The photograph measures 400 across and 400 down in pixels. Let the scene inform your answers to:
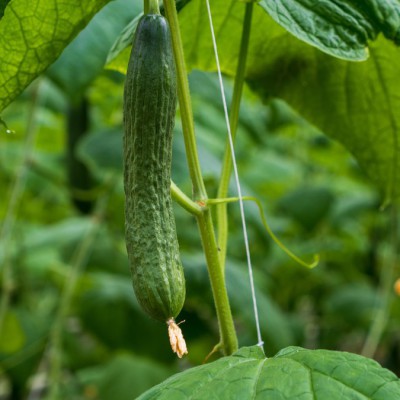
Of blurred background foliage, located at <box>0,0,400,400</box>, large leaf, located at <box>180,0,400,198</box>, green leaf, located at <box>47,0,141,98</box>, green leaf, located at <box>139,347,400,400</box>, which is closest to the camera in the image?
green leaf, located at <box>139,347,400,400</box>

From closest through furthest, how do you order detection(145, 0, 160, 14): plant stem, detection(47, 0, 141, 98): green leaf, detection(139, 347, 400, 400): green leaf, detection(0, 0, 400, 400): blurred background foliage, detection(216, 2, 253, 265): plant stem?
detection(139, 347, 400, 400): green leaf
detection(145, 0, 160, 14): plant stem
detection(216, 2, 253, 265): plant stem
detection(47, 0, 141, 98): green leaf
detection(0, 0, 400, 400): blurred background foliage

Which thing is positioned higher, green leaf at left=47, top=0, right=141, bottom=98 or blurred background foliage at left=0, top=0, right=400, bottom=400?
green leaf at left=47, top=0, right=141, bottom=98

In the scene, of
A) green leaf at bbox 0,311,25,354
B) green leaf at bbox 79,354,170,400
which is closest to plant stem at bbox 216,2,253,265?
green leaf at bbox 79,354,170,400

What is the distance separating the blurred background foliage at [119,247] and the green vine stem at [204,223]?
56 cm

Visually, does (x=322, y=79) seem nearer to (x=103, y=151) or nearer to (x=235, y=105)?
(x=235, y=105)

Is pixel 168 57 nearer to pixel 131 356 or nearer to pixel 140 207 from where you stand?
pixel 140 207

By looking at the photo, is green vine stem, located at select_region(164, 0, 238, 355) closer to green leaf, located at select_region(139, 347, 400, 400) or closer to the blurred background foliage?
green leaf, located at select_region(139, 347, 400, 400)

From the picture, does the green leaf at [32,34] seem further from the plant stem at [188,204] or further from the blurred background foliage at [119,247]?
the blurred background foliage at [119,247]

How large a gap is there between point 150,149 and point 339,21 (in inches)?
9.4

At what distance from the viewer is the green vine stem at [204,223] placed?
82 centimetres

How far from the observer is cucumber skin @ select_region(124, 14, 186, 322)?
75cm

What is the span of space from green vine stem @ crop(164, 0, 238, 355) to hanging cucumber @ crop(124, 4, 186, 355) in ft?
0.19

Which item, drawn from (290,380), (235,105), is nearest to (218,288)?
(290,380)

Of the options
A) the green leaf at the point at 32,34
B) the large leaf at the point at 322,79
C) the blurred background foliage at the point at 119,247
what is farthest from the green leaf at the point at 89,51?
the green leaf at the point at 32,34
